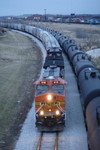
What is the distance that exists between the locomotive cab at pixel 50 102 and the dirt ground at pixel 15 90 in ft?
8.67

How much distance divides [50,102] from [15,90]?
9.96m

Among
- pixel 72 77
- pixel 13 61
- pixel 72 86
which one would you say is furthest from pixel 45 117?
pixel 13 61

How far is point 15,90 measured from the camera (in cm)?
2405

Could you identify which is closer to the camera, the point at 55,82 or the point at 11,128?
the point at 55,82

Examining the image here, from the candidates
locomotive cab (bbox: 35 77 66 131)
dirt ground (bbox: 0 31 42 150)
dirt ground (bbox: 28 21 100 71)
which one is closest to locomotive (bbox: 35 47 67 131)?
locomotive cab (bbox: 35 77 66 131)

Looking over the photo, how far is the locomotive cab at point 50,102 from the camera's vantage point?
14.9 m

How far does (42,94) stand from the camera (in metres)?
14.9

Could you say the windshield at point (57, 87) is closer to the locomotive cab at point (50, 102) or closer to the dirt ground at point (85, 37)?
the locomotive cab at point (50, 102)

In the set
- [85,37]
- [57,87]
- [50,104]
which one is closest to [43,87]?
[57,87]

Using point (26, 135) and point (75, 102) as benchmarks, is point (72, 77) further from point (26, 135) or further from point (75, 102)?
point (26, 135)

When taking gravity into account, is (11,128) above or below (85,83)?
below

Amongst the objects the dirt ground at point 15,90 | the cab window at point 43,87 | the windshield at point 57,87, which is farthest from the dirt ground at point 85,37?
the cab window at point 43,87

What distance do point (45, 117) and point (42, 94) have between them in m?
1.75

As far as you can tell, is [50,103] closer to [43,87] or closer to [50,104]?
[50,104]
